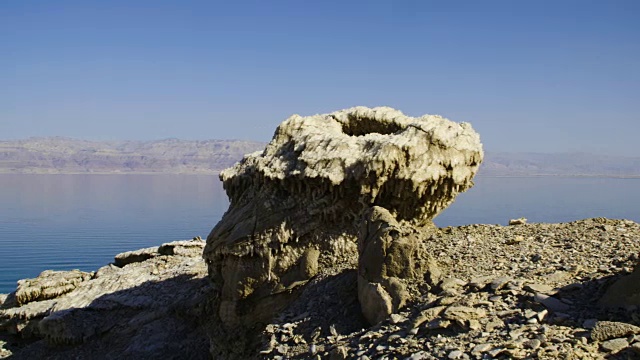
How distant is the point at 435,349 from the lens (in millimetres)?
7277

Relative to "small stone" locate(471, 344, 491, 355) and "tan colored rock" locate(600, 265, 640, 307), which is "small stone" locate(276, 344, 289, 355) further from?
"tan colored rock" locate(600, 265, 640, 307)

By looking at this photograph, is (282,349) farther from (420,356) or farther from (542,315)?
(542,315)

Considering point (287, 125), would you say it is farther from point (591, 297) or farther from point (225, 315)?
point (591, 297)

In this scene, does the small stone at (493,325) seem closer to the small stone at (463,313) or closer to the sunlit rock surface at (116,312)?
the small stone at (463,313)

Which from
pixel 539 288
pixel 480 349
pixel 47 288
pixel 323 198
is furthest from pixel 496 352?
pixel 47 288

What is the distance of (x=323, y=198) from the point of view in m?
11.8

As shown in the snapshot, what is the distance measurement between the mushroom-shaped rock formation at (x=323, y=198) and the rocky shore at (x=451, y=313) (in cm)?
65

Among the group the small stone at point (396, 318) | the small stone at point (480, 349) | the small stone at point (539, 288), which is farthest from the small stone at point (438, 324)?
the small stone at point (539, 288)

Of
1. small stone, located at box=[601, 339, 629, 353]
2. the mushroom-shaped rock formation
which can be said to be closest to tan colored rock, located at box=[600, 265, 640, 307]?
small stone, located at box=[601, 339, 629, 353]

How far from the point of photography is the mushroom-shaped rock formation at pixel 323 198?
447 inches

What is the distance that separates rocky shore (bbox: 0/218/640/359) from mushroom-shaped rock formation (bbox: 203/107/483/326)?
2.14ft

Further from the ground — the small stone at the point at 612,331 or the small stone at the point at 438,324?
the small stone at the point at 612,331

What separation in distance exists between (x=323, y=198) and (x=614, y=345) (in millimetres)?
6174

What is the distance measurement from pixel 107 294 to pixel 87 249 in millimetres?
49225
